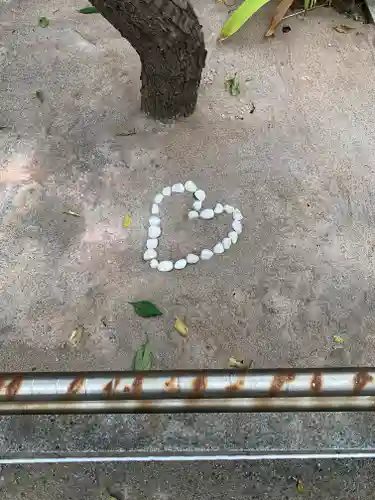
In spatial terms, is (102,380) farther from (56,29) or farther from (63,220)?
(56,29)

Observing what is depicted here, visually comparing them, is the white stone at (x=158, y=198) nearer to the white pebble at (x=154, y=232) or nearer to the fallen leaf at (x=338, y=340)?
the white pebble at (x=154, y=232)

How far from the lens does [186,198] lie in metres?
2.42

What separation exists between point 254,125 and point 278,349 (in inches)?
47.8

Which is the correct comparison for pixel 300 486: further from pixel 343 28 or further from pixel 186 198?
pixel 343 28

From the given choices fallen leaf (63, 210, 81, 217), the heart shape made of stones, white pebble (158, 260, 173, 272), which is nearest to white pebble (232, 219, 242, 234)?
the heart shape made of stones

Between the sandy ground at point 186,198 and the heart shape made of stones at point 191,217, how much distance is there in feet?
0.12

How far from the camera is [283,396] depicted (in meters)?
1.08

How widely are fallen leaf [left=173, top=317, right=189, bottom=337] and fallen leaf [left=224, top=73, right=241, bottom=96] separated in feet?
4.46

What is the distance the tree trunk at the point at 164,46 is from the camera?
2.12 m

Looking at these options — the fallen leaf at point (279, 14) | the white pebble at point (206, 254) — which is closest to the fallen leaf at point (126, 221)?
the white pebble at point (206, 254)

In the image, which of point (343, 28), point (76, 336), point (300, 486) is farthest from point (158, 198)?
point (343, 28)

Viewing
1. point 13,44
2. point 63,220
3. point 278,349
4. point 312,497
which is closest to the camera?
point 312,497

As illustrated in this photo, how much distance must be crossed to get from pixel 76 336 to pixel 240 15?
1.96 m

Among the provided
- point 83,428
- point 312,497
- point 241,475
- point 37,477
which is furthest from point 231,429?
point 37,477
